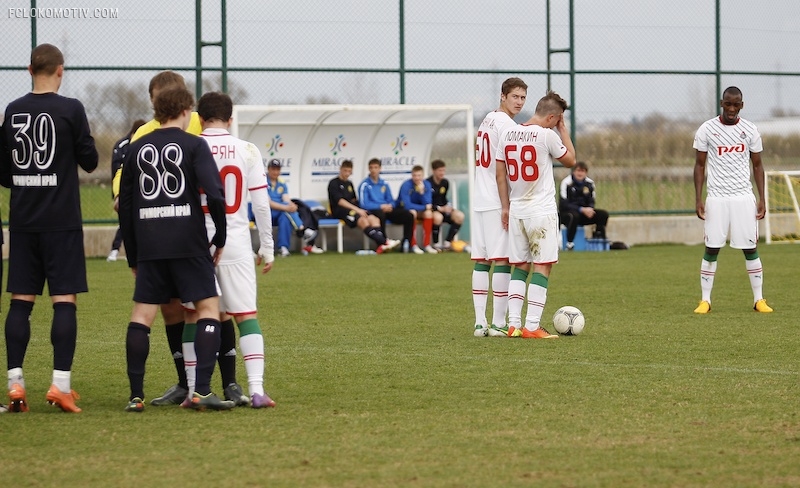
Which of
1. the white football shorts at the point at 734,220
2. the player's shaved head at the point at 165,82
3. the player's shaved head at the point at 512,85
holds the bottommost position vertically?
the white football shorts at the point at 734,220

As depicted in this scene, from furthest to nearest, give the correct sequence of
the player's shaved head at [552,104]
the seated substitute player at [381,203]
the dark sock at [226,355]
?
the seated substitute player at [381,203] → the player's shaved head at [552,104] → the dark sock at [226,355]

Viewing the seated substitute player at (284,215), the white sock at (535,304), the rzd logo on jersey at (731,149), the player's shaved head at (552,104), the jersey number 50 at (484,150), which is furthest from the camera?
the seated substitute player at (284,215)

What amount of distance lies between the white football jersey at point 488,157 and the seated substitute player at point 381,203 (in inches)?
420

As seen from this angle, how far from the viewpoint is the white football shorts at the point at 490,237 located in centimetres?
944

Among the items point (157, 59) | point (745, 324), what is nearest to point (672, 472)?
point (745, 324)

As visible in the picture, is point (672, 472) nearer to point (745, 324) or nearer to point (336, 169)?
point (745, 324)

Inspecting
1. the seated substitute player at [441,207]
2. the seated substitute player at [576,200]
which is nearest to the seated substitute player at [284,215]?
the seated substitute player at [441,207]

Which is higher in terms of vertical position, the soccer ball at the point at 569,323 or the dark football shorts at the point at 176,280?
the dark football shorts at the point at 176,280

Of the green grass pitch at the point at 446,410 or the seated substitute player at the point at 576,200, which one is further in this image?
the seated substitute player at the point at 576,200

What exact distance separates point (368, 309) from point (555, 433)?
6070mm

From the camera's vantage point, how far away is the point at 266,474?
15.8ft

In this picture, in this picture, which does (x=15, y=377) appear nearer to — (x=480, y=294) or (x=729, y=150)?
(x=480, y=294)

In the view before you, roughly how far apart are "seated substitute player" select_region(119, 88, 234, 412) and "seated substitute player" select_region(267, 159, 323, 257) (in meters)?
12.8

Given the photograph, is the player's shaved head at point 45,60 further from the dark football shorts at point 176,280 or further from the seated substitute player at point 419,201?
the seated substitute player at point 419,201
